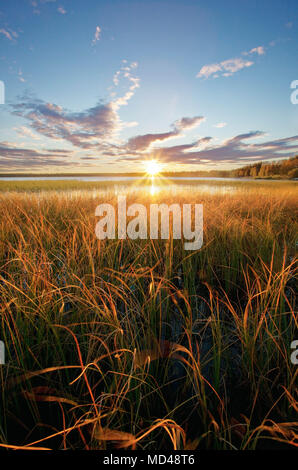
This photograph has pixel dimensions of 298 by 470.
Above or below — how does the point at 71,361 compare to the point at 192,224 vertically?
below

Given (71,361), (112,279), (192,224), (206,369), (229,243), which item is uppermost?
(192,224)

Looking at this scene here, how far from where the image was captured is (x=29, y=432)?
119 centimetres

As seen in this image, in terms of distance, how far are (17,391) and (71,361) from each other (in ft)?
1.17

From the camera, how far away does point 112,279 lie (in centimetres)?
241

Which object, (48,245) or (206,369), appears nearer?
(206,369)

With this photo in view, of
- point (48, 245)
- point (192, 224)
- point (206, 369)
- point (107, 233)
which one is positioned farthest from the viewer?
point (192, 224)

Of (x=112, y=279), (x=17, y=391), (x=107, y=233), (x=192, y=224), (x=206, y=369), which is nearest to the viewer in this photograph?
(x=17, y=391)

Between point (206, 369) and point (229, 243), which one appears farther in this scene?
point (229, 243)

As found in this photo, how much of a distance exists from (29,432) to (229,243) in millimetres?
3296
